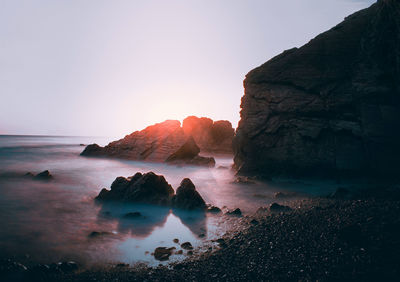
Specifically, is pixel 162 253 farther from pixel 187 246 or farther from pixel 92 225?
pixel 92 225

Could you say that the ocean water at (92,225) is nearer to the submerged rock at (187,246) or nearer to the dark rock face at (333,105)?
the submerged rock at (187,246)

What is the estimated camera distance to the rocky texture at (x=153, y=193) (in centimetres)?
1232

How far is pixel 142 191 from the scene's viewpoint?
13.1 m

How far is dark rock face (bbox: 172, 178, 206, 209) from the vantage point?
39.5 feet

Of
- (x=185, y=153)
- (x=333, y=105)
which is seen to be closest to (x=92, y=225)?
(x=333, y=105)

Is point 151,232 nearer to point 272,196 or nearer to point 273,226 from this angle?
point 273,226

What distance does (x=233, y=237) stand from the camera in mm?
7848

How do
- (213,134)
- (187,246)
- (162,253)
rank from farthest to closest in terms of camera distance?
(213,134), (187,246), (162,253)

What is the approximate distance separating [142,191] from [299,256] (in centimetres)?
924

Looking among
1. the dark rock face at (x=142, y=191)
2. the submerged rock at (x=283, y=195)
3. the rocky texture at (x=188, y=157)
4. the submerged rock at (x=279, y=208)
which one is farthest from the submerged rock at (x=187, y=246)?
the rocky texture at (x=188, y=157)

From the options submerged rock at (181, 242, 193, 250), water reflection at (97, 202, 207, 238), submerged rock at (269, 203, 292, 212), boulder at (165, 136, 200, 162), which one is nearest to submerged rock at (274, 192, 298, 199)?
submerged rock at (269, 203, 292, 212)

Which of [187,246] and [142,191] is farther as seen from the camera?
[142,191]

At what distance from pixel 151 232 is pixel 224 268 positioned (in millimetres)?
4137

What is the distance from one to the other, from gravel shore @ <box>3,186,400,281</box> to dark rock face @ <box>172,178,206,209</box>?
3.99m
